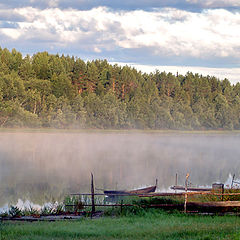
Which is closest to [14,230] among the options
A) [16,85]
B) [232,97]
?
[16,85]

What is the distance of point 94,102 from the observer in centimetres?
7975

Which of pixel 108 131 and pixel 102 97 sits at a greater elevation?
pixel 102 97

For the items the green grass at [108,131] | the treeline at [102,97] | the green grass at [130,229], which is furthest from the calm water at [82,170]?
the treeline at [102,97]

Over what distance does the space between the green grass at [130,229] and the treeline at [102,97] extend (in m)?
62.1

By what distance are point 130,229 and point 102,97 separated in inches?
2853

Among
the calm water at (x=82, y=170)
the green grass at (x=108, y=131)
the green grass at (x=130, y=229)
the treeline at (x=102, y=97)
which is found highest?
the treeline at (x=102, y=97)

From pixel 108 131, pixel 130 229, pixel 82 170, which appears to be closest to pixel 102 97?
pixel 108 131

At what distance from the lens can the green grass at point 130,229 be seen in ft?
32.9

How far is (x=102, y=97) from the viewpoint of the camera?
272ft

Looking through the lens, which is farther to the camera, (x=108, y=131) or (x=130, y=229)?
(x=108, y=131)

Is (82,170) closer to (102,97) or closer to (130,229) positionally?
(130,229)

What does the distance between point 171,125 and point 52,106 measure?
84.9 ft

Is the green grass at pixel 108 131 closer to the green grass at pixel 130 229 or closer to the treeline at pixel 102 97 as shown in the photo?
the treeline at pixel 102 97

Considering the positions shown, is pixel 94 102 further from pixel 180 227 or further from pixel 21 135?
pixel 180 227
